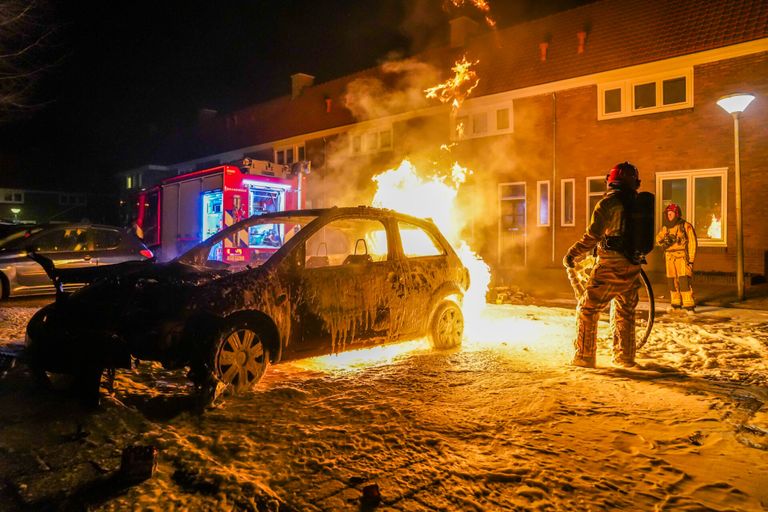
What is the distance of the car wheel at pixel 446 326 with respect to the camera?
21.2 ft

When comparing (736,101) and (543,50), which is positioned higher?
(543,50)

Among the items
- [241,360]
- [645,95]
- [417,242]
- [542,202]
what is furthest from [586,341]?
[645,95]

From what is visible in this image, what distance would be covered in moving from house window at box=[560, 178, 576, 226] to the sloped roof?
3340 millimetres

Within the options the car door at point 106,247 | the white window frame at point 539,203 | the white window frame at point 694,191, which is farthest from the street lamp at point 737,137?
the car door at point 106,247

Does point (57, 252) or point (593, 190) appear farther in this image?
point (593, 190)

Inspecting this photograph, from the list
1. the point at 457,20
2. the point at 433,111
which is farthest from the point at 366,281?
the point at 457,20

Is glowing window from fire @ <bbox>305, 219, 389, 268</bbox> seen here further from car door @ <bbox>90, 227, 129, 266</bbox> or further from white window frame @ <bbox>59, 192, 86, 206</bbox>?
white window frame @ <bbox>59, 192, 86, 206</bbox>

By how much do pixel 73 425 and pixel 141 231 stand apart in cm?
1328

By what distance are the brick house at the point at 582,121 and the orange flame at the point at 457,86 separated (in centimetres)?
33

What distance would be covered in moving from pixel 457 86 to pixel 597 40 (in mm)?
4964

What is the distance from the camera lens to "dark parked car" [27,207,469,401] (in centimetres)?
429

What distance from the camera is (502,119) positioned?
19062 mm

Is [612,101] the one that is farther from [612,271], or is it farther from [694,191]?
[612,271]

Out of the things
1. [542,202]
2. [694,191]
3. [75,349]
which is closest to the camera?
[75,349]
